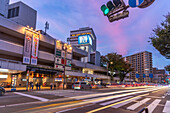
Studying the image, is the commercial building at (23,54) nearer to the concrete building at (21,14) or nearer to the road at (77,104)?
the concrete building at (21,14)

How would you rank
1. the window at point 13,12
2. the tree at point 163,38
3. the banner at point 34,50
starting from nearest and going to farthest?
the tree at point 163,38 < the banner at point 34,50 < the window at point 13,12

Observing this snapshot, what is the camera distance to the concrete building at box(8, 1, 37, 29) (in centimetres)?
4028

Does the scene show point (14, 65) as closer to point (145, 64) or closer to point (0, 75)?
point (0, 75)

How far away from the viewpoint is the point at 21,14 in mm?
40500

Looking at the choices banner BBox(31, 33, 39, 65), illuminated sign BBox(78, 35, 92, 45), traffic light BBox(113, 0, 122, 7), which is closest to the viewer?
traffic light BBox(113, 0, 122, 7)

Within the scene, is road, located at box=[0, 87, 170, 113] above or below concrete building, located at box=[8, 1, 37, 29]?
below

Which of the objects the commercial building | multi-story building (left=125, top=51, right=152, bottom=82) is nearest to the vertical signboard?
the commercial building

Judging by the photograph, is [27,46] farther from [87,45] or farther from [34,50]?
[87,45]

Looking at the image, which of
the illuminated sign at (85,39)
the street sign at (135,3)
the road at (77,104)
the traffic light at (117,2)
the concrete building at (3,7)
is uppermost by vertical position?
the illuminated sign at (85,39)

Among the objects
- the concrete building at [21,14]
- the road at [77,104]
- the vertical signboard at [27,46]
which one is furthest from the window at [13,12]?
the road at [77,104]

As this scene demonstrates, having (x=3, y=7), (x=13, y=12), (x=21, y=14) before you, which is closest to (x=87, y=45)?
(x=21, y=14)

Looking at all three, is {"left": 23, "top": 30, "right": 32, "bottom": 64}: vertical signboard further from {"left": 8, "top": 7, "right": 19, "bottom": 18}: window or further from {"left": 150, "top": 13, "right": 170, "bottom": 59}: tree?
{"left": 150, "top": 13, "right": 170, "bottom": 59}: tree

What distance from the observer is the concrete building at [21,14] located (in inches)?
1586

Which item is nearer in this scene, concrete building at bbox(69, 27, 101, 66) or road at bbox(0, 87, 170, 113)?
road at bbox(0, 87, 170, 113)
